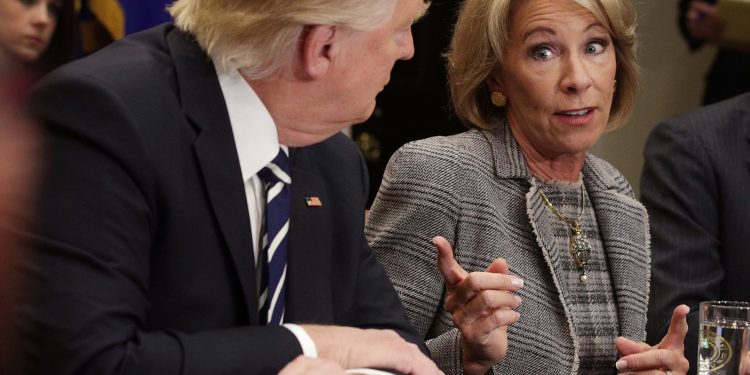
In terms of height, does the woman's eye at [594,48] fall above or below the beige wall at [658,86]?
above

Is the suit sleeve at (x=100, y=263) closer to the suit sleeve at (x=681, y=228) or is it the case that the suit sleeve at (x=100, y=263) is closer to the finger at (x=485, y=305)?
the finger at (x=485, y=305)

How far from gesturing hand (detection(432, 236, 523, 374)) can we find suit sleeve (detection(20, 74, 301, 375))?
0.56m

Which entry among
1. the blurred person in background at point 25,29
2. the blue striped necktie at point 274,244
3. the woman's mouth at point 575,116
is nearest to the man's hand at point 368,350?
the blue striped necktie at point 274,244

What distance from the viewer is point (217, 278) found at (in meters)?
1.61

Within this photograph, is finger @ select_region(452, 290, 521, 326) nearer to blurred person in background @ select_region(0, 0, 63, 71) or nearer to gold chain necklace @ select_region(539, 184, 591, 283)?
gold chain necklace @ select_region(539, 184, 591, 283)

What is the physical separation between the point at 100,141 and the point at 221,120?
24 centimetres

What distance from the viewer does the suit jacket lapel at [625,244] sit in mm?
2508

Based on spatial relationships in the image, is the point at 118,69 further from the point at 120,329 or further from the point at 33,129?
the point at 33,129

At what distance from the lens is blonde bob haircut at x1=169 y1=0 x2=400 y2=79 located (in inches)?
63.4

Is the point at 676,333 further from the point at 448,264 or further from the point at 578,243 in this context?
the point at 448,264

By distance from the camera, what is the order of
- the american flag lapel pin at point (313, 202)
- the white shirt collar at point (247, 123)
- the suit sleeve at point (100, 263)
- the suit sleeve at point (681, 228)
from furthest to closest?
the suit sleeve at point (681, 228) → the american flag lapel pin at point (313, 202) → the white shirt collar at point (247, 123) → the suit sleeve at point (100, 263)

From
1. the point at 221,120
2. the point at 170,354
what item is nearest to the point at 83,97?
the point at 221,120

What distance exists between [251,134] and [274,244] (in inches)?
6.9

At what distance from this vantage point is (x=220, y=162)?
1.61m
